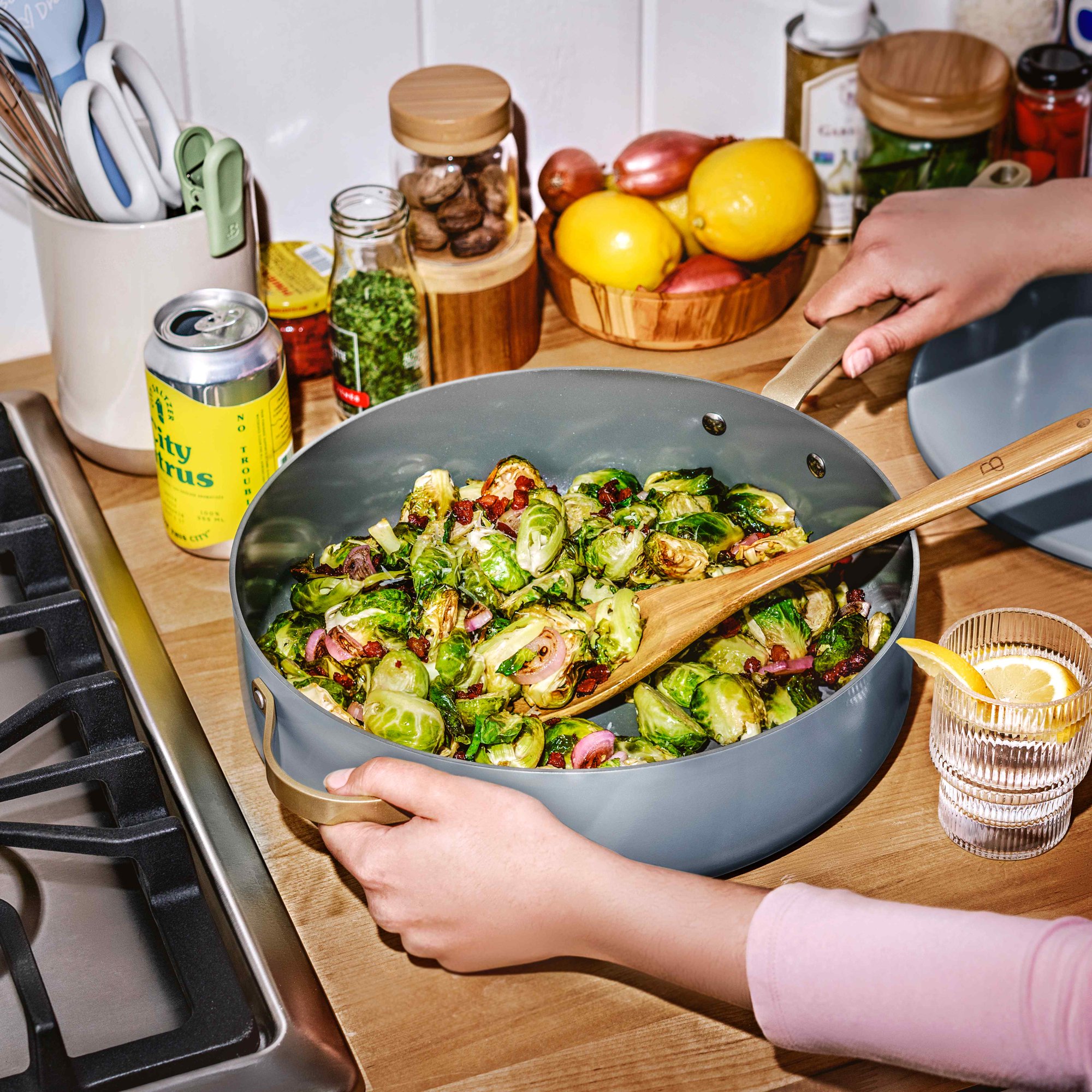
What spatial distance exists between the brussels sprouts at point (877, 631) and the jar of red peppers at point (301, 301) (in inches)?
33.5

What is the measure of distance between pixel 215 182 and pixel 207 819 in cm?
76

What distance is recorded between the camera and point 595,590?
1.44 m

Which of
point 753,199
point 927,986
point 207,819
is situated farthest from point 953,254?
point 207,819

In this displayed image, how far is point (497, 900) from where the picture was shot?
102 centimetres

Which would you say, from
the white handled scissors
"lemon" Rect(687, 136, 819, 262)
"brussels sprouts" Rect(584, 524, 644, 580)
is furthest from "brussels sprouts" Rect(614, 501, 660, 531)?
the white handled scissors

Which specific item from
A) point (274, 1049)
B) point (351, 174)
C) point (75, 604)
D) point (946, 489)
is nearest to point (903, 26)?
point (351, 174)

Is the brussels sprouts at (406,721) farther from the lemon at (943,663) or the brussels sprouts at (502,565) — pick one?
the lemon at (943,663)

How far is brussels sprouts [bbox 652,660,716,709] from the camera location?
1300 mm

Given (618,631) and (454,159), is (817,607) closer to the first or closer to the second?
(618,631)

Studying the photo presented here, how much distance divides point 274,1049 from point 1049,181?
4.81 ft

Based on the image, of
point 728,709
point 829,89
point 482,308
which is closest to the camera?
point 728,709

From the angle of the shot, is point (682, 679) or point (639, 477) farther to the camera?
point (639, 477)

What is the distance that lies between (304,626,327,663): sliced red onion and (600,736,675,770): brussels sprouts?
35 centimetres

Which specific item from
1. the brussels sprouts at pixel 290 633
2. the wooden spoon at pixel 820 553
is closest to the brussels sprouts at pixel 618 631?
the wooden spoon at pixel 820 553
